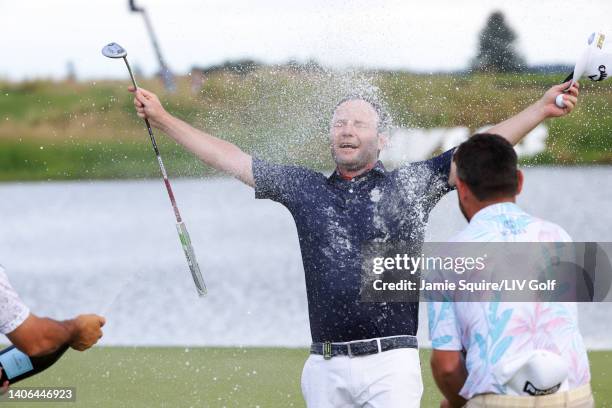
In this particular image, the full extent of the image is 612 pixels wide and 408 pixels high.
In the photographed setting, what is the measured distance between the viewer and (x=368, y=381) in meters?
4.84

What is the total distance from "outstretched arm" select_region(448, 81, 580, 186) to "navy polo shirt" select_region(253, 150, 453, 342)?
7.3 inches

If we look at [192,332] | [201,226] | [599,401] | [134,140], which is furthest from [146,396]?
[134,140]

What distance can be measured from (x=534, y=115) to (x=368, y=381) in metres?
1.36

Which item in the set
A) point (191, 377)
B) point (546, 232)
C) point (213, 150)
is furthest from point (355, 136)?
point (191, 377)

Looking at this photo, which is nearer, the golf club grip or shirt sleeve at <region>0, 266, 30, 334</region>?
shirt sleeve at <region>0, 266, 30, 334</region>

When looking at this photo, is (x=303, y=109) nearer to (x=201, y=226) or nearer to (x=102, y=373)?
(x=102, y=373)

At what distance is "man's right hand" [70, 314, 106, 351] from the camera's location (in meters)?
4.61

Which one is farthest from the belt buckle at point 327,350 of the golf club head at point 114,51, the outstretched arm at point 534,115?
the golf club head at point 114,51

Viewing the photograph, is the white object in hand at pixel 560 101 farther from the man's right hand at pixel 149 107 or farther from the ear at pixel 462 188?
the man's right hand at pixel 149 107

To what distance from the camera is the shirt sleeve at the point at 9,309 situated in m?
4.23

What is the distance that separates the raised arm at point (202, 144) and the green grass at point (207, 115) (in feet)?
5.71

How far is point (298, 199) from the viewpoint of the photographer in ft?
16.9

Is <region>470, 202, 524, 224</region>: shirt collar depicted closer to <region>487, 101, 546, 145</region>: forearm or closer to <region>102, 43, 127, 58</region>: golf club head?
<region>487, 101, 546, 145</region>: forearm

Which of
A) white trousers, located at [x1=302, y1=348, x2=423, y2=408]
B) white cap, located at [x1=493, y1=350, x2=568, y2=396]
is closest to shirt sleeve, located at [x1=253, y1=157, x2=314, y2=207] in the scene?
white trousers, located at [x1=302, y1=348, x2=423, y2=408]
